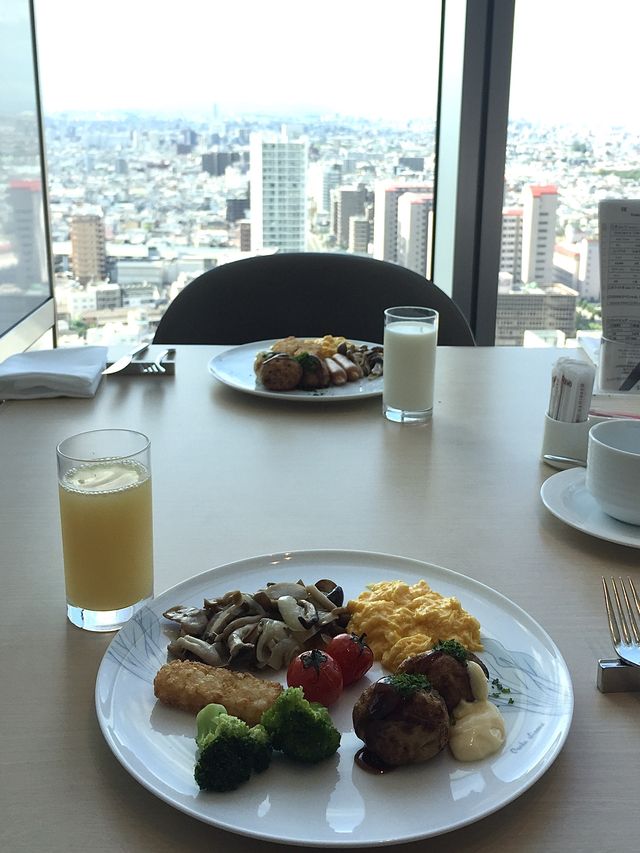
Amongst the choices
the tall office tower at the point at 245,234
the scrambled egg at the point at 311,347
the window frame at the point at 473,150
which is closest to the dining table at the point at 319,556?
the scrambled egg at the point at 311,347

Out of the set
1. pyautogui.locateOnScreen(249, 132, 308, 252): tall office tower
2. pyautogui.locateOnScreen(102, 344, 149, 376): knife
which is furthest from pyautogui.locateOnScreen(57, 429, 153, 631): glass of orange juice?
pyautogui.locateOnScreen(249, 132, 308, 252): tall office tower

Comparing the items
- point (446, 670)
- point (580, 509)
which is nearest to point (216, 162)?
point (580, 509)

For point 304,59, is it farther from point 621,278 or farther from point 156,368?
point 621,278

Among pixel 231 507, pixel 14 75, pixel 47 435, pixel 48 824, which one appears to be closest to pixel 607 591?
pixel 231 507

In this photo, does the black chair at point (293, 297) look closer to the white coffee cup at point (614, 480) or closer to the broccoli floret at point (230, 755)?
the white coffee cup at point (614, 480)

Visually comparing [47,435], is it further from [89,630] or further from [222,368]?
[89,630]

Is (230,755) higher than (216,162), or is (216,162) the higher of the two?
(216,162)

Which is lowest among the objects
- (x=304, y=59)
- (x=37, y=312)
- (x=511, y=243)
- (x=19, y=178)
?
(x=37, y=312)
